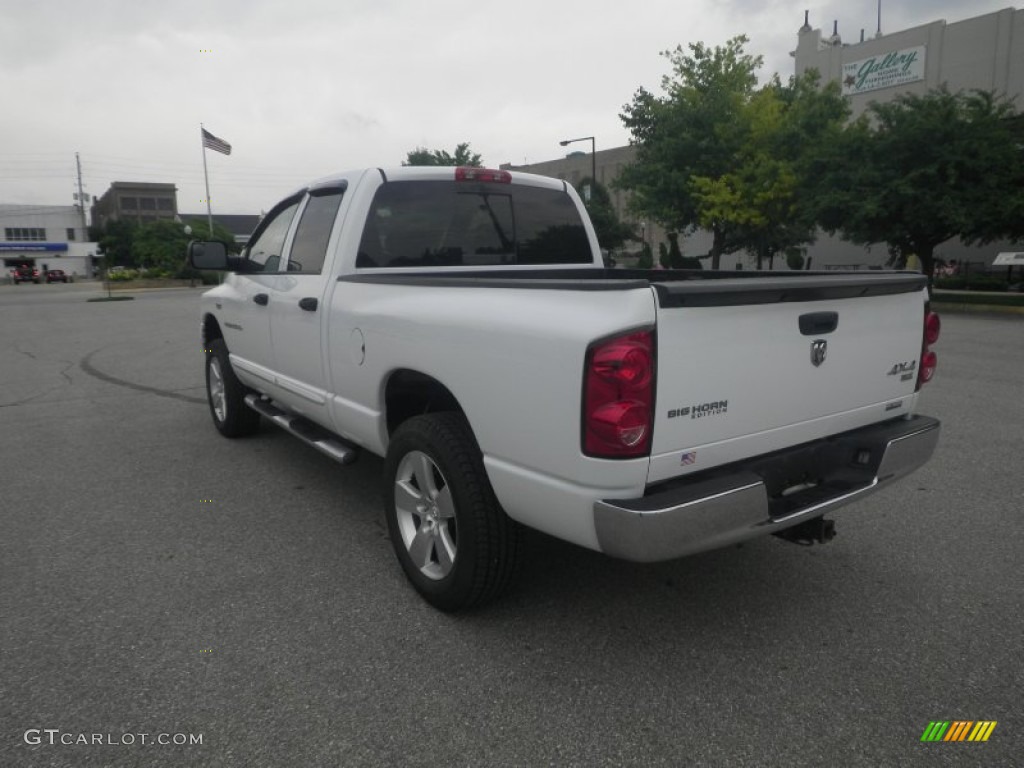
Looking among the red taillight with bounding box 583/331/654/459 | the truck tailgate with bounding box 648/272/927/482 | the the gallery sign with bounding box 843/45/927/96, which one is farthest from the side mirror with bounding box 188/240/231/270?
the the gallery sign with bounding box 843/45/927/96

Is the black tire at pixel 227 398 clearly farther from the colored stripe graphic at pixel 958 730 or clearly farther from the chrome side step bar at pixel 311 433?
the colored stripe graphic at pixel 958 730

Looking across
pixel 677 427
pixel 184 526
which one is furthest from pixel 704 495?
pixel 184 526

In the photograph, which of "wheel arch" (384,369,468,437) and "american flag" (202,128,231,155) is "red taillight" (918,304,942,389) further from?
"american flag" (202,128,231,155)

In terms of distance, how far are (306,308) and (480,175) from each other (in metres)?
1.27

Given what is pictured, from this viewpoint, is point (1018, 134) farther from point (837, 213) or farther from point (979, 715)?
point (979, 715)

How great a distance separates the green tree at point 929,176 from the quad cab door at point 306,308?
770 inches

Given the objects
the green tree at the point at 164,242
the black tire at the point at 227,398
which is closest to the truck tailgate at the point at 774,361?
Result: the black tire at the point at 227,398

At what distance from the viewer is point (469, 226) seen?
4.21 meters

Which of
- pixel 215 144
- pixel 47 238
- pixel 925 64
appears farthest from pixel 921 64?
pixel 47 238

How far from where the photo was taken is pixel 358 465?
207 inches

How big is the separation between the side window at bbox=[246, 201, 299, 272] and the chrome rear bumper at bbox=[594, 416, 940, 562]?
10.8ft

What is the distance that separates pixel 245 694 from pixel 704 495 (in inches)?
68.5

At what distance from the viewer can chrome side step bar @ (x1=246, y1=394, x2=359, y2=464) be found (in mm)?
3816

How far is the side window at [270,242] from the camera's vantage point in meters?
4.79
